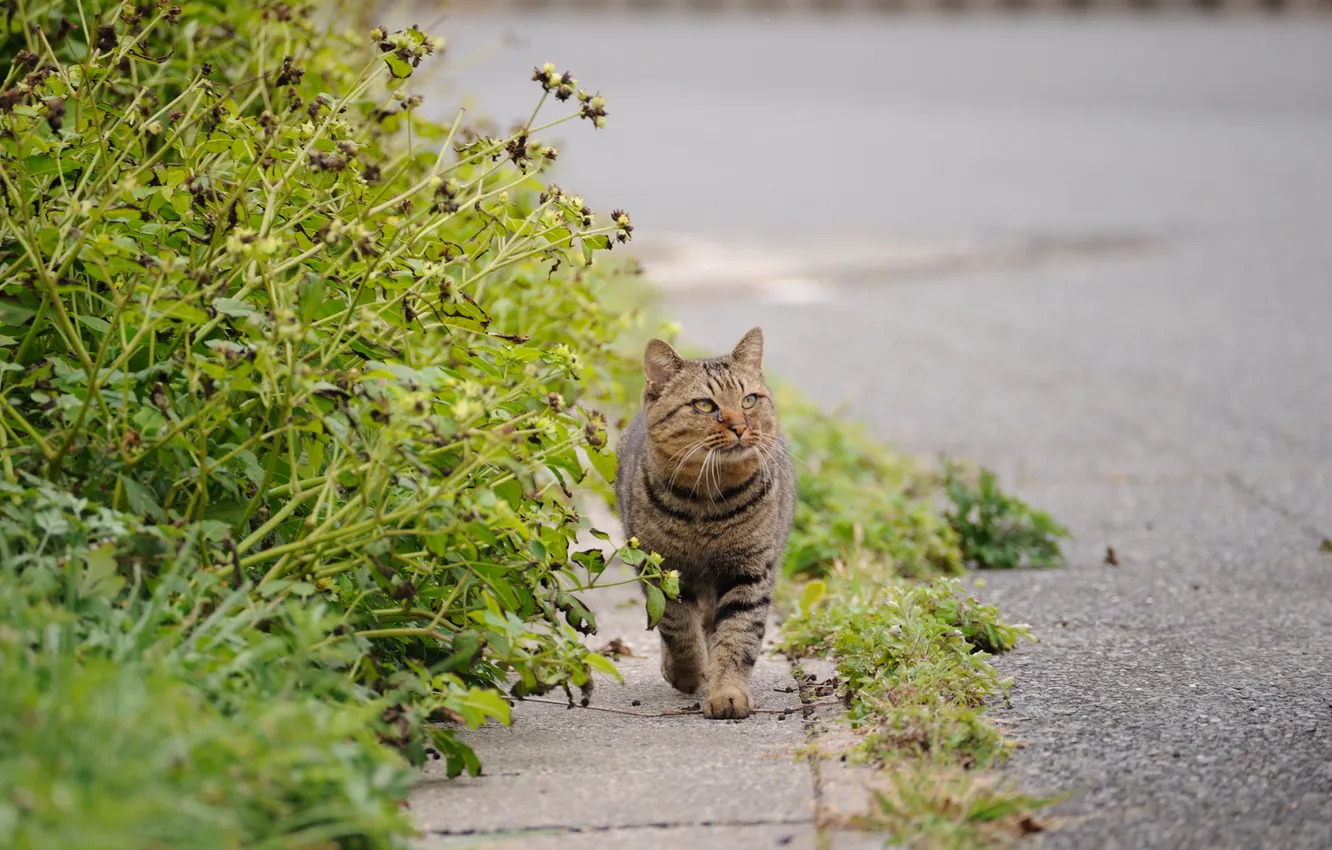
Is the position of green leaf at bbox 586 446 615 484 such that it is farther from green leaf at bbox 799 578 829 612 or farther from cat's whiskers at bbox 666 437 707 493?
green leaf at bbox 799 578 829 612

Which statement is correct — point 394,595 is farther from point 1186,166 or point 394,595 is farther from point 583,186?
point 1186,166

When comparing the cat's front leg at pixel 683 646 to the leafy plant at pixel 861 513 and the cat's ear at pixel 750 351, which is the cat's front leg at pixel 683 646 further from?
the leafy plant at pixel 861 513

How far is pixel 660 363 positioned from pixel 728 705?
3.19 ft

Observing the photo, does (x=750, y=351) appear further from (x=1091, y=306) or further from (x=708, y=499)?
(x=1091, y=306)

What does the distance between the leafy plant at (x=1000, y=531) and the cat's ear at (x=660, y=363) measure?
61.4 inches

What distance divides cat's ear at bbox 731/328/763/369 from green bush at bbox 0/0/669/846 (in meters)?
0.64

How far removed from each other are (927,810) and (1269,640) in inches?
69.1

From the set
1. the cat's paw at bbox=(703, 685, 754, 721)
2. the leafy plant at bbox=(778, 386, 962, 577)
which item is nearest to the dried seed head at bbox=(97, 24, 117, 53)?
the cat's paw at bbox=(703, 685, 754, 721)

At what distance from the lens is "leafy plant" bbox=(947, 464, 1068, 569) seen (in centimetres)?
507

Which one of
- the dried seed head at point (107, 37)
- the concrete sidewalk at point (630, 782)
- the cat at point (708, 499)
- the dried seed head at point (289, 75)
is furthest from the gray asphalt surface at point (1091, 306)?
the dried seed head at point (107, 37)

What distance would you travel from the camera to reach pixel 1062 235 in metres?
12.7

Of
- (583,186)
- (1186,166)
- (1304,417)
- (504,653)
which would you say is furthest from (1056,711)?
(1186,166)

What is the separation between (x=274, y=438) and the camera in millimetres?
3295

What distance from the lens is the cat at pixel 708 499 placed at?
Answer: 3.87 meters
